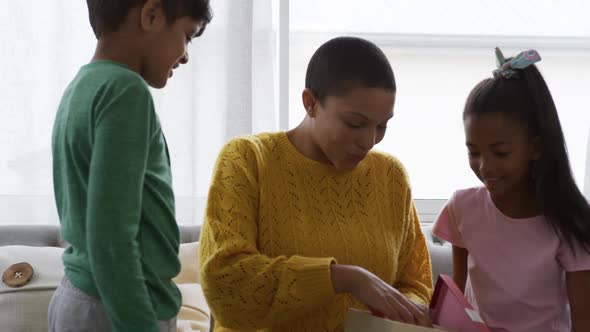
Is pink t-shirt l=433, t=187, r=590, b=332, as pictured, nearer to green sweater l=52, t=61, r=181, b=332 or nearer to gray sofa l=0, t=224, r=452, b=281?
gray sofa l=0, t=224, r=452, b=281

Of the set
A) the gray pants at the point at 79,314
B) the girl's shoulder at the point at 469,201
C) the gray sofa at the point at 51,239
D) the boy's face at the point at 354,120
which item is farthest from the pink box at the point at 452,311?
the gray sofa at the point at 51,239

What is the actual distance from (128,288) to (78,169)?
0.20 m

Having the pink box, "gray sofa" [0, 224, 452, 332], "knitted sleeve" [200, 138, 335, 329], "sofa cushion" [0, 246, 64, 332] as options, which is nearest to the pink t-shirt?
the pink box

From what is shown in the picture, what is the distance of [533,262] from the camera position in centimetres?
162

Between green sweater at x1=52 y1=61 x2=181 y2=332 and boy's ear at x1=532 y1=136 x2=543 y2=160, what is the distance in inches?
31.2

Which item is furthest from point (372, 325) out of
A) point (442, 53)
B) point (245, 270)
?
point (442, 53)

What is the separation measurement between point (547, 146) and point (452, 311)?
0.50m

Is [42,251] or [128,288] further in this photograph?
[42,251]

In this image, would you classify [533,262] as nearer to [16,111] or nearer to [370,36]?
[370,36]

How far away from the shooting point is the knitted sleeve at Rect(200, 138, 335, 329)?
4.50 ft

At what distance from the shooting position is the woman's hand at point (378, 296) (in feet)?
4.17

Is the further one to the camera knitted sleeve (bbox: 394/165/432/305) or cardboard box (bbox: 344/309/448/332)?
knitted sleeve (bbox: 394/165/432/305)

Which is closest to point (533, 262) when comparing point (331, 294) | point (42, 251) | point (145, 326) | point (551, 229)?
point (551, 229)

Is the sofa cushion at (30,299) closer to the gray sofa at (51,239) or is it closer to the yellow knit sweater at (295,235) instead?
the gray sofa at (51,239)
